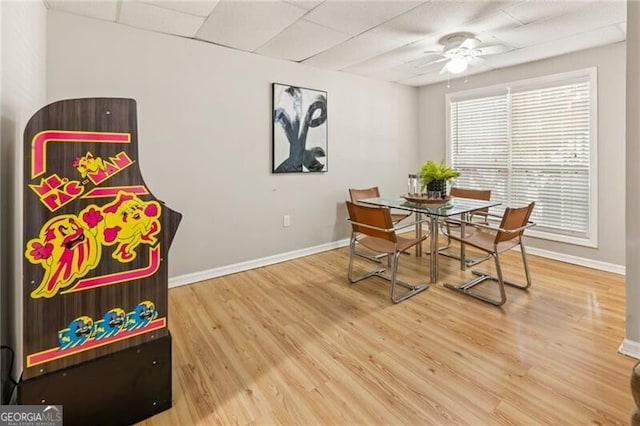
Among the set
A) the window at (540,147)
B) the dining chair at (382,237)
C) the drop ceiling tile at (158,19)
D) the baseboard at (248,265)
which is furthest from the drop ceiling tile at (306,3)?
the window at (540,147)

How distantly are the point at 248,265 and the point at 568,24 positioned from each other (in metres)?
3.54

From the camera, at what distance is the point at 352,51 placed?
3492 mm

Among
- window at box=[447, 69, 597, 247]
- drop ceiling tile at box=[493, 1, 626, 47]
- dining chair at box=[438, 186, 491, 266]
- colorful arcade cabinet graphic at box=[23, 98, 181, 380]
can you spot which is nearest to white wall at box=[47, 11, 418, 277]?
dining chair at box=[438, 186, 491, 266]

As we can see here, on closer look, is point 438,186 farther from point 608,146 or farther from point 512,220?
point 608,146

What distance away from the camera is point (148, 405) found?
157 cm

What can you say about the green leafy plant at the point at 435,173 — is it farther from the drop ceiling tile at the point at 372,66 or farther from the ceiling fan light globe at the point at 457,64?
the drop ceiling tile at the point at 372,66

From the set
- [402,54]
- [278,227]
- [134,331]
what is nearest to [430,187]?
[402,54]

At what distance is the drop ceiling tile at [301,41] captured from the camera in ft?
9.59

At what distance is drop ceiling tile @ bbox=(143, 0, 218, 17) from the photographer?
243 centimetres

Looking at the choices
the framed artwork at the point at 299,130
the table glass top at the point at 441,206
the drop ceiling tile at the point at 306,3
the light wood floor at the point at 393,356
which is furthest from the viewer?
the framed artwork at the point at 299,130

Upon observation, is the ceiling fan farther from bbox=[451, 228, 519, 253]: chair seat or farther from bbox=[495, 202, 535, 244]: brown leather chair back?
bbox=[451, 228, 519, 253]: chair seat

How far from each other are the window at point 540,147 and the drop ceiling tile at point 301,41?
2.30m

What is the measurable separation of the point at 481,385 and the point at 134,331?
1681mm

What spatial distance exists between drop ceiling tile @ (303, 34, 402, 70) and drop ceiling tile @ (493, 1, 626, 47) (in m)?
0.97
